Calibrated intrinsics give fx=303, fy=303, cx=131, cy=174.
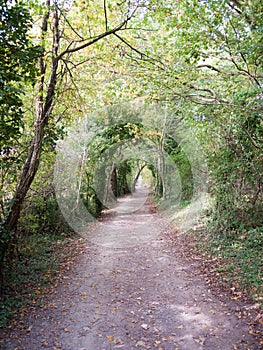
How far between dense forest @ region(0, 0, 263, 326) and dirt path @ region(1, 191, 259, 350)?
988 millimetres

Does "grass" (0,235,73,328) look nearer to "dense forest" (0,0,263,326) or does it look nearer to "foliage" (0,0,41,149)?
"dense forest" (0,0,263,326)

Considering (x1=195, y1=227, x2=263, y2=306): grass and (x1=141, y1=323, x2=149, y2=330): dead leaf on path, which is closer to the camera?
(x1=141, y1=323, x2=149, y2=330): dead leaf on path

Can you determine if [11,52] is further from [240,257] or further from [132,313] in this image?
[240,257]

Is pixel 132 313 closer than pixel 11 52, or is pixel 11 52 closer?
pixel 11 52

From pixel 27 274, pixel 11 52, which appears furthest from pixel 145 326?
pixel 11 52

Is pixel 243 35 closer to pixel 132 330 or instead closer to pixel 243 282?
pixel 243 282

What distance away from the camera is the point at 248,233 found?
8.25m

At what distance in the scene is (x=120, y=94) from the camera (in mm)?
10086

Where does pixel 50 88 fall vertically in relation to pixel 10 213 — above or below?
above

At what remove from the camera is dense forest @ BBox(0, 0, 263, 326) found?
598 cm

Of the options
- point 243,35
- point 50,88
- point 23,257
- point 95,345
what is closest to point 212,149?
point 243,35

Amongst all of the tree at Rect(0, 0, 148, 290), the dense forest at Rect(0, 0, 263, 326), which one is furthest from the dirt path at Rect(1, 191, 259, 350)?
the tree at Rect(0, 0, 148, 290)

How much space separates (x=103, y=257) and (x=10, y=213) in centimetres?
375

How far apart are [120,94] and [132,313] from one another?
701cm
